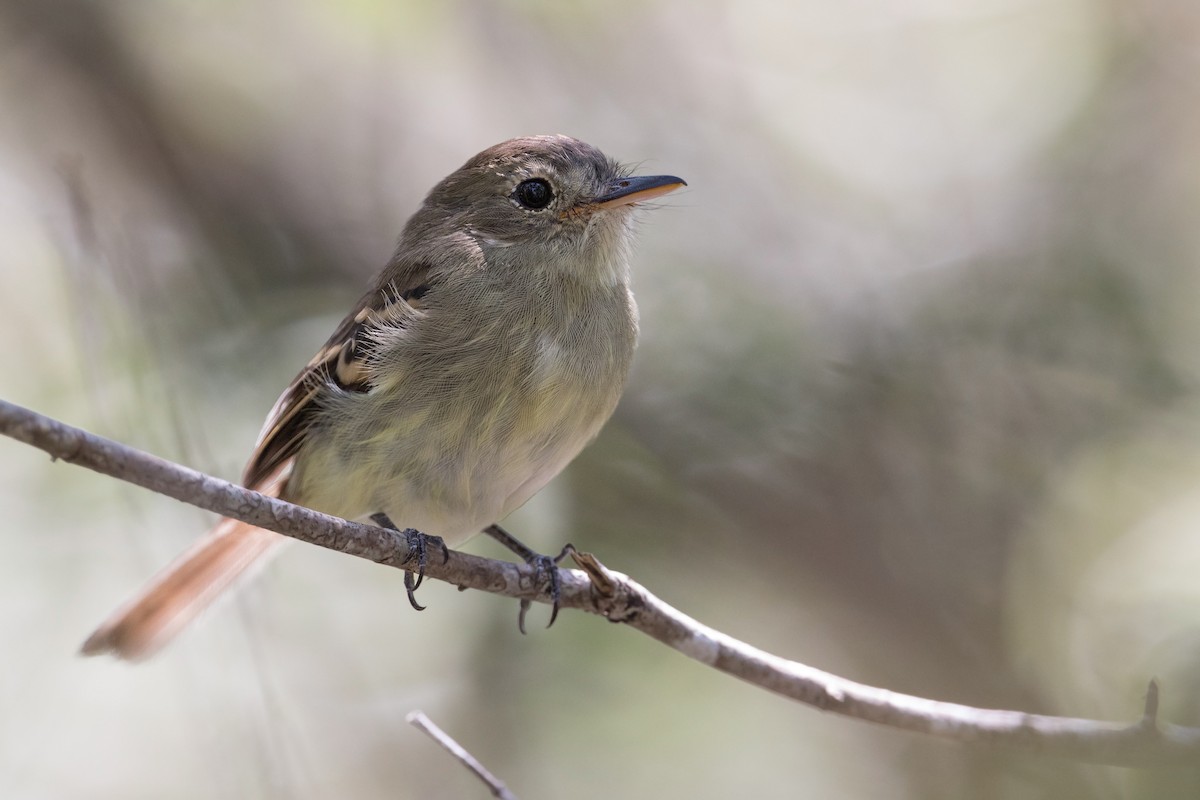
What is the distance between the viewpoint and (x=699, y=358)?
4.72m

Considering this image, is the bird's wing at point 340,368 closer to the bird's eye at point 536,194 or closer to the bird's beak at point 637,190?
the bird's eye at point 536,194

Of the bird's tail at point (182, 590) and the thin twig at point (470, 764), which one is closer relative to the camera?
the thin twig at point (470, 764)

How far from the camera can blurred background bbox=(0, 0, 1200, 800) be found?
4.24 meters

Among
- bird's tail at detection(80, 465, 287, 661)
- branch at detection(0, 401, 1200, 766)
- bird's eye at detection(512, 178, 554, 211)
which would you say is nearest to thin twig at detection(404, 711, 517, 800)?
branch at detection(0, 401, 1200, 766)

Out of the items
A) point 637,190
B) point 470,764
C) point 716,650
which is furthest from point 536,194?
point 470,764

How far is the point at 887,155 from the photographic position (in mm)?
5418

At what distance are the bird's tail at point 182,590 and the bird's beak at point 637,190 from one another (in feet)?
4.70

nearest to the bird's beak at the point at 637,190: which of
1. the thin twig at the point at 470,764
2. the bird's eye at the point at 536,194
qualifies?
the bird's eye at the point at 536,194

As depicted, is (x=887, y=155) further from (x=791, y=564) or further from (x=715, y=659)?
(x=715, y=659)

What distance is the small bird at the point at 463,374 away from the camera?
10.6 feet

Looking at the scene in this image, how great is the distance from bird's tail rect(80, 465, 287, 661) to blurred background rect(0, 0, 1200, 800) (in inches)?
9.5

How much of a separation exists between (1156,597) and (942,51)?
3.40 metres

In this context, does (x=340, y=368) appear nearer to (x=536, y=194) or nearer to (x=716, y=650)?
(x=536, y=194)

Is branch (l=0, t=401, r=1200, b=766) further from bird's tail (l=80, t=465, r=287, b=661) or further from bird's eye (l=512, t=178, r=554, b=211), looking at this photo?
bird's eye (l=512, t=178, r=554, b=211)
